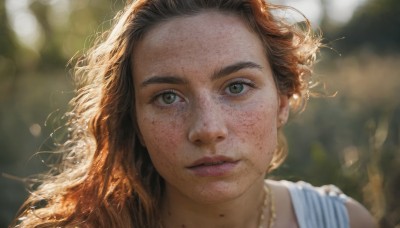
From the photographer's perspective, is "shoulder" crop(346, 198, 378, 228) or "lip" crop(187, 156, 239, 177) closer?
"lip" crop(187, 156, 239, 177)

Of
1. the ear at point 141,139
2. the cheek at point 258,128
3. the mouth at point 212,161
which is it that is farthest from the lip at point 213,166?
the ear at point 141,139

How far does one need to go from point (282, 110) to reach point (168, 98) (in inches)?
24.5

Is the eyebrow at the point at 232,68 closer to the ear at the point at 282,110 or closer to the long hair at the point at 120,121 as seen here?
the long hair at the point at 120,121

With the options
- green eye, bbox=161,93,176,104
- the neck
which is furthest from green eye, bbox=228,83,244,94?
the neck

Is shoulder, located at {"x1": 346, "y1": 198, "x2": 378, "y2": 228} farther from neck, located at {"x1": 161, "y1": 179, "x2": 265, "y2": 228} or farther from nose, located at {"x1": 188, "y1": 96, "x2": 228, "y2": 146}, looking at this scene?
nose, located at {"x1": 188, "y1": 96, "x2": 228, "y2": 146}

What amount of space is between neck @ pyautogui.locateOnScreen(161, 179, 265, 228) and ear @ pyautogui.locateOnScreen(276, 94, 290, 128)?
1.13 ft

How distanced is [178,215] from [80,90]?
84cm

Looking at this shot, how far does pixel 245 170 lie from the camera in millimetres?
2301

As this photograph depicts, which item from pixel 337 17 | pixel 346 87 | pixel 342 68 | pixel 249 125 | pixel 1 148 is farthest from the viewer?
pixel 337 17

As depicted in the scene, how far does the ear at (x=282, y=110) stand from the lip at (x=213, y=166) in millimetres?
478

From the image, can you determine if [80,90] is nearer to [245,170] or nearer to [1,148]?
[245,170]

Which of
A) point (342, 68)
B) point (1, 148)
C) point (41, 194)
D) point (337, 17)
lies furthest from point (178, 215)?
point (337, 17)

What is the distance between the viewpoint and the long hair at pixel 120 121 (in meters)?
2.53

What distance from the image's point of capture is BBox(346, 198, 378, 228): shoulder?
2.89 meters
